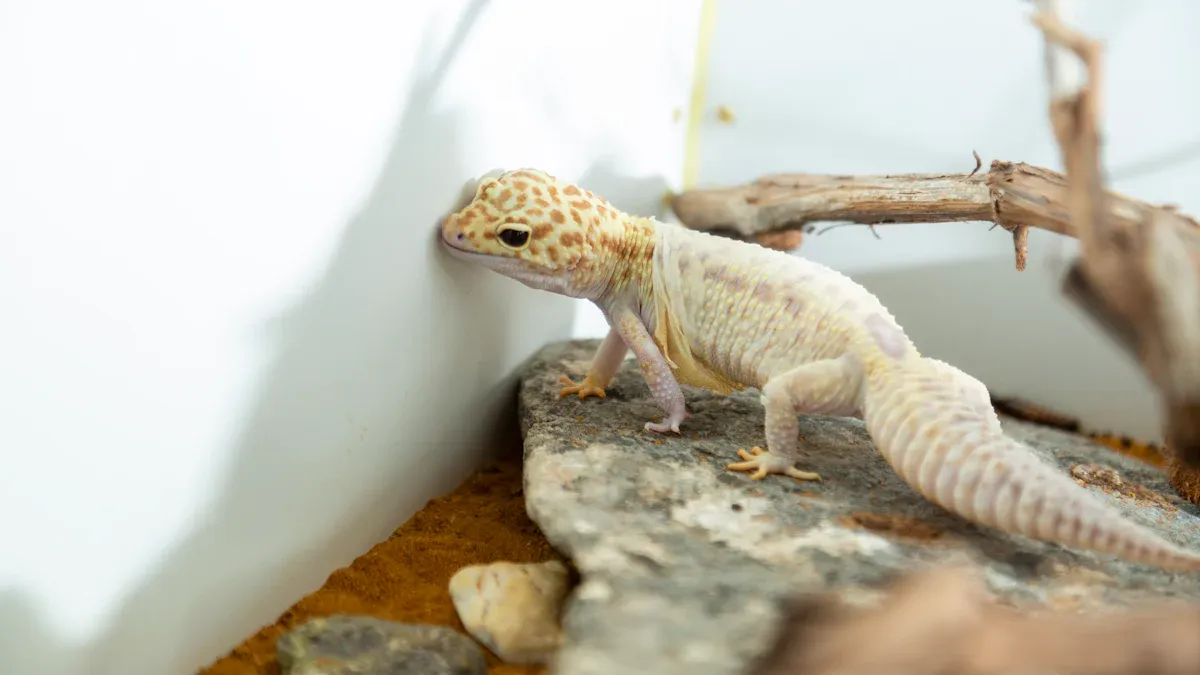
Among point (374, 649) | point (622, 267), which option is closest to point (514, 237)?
point (622, 267)

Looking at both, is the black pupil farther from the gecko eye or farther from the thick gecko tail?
the thick gecko tail

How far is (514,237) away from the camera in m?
2.44

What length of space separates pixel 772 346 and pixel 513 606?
1.05m

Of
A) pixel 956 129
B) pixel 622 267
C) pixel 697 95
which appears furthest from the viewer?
pixel 697 95

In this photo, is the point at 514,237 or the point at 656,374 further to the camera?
the point at 656,374

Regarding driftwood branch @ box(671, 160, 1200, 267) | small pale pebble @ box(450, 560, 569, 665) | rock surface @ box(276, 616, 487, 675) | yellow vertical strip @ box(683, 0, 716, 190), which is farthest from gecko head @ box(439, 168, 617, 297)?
yellow vertical strip @ box(683, 0, 716, 190)

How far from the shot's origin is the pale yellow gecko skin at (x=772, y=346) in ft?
6.10

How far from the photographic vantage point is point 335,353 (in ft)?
6.95

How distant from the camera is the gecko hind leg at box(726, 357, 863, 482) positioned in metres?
2.25

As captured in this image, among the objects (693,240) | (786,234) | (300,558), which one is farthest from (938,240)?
(300,558)

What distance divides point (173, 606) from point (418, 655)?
0.53 metres

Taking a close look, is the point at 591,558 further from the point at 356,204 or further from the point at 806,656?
the point at 356,204

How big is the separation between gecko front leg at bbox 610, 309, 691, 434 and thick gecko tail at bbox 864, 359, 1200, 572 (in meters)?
0.58

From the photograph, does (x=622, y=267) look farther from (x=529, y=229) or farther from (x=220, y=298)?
(x=220, y=298)
